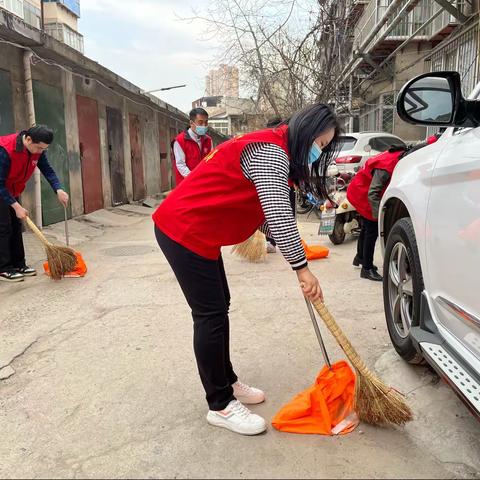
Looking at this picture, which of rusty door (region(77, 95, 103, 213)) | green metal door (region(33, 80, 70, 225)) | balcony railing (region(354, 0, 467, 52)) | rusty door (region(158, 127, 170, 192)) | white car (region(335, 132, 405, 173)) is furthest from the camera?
rusty door (region(158, 127, 170, 192))

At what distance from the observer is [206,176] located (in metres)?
2.18

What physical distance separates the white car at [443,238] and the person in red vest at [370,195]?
161 centimetres

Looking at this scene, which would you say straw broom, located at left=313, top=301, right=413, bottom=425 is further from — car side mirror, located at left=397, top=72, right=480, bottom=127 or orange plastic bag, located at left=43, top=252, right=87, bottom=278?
orange plastic bag, located at left=43, top=252, right=87, bottom=278

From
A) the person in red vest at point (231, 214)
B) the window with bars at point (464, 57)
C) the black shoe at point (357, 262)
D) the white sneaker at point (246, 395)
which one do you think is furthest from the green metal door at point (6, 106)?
the window with bars at point (464, 57)

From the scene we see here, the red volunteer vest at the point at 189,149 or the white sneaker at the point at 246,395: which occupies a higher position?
the red volunteer vest at the point at 189,149

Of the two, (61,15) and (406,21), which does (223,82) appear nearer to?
(406,21)

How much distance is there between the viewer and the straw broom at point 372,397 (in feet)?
7.30

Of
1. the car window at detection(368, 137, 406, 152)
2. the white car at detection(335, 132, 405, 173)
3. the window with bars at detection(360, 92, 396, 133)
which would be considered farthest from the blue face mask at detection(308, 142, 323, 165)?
the window with bars at detection(360, 92, 396, 133)

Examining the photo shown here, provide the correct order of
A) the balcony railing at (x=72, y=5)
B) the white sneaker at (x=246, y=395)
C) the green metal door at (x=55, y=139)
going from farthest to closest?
1. the balcony railing at (x=72, y=5)
2. the green metal door at (x=55, y=139)
3. the white sneaker at (x=246, y=395)

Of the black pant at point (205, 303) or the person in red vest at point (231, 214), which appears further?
the black pant at point (205, 303)

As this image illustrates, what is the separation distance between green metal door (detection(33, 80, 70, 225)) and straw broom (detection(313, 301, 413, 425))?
23.9 ft

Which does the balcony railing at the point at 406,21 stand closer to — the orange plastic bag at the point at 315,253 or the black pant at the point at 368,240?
the orange plastic bag at the point at 315,253

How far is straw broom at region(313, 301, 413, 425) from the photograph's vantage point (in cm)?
223

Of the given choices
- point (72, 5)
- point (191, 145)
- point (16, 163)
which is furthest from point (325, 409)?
point (72, 5)
